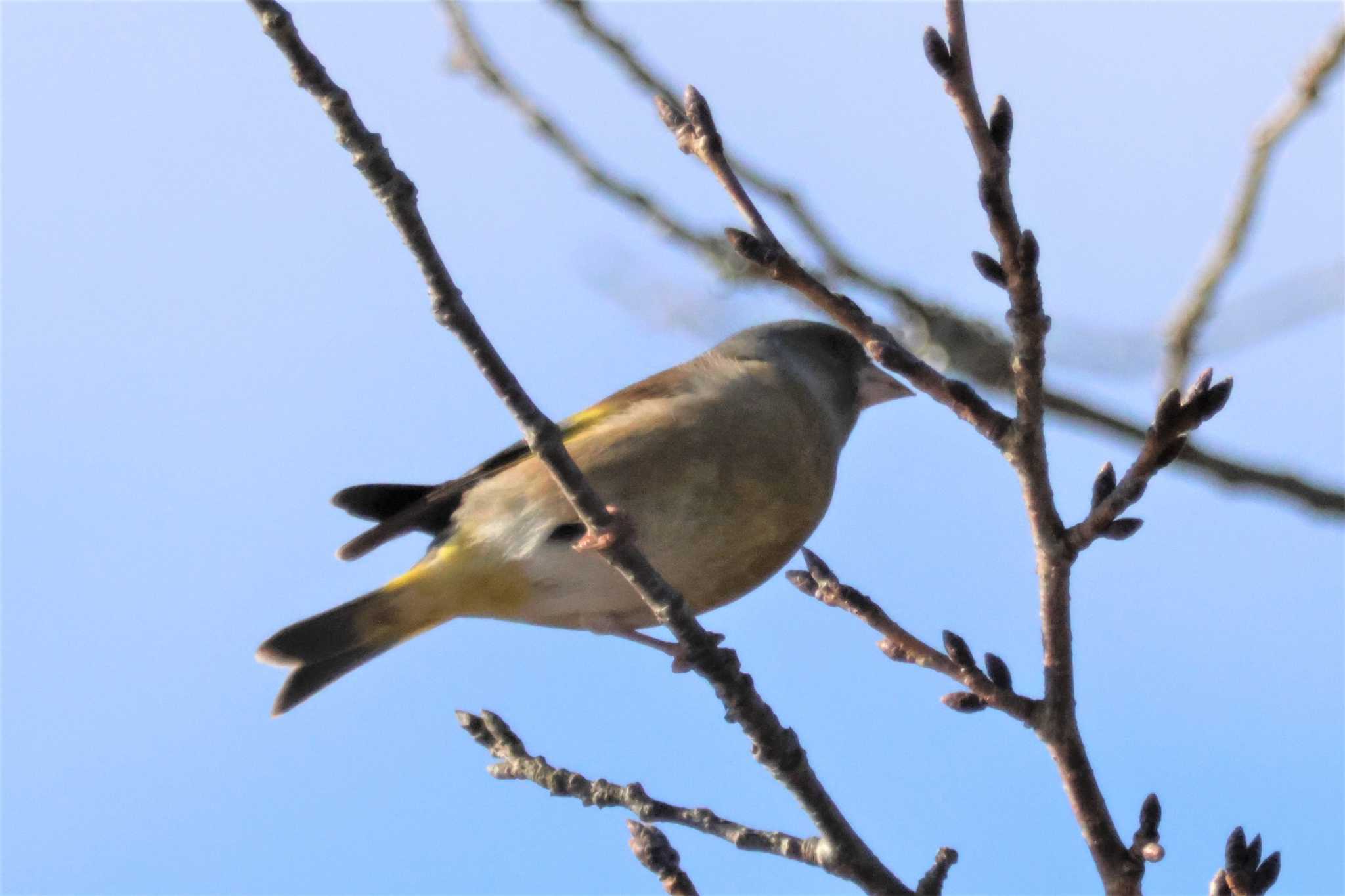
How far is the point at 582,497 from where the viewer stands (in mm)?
2805

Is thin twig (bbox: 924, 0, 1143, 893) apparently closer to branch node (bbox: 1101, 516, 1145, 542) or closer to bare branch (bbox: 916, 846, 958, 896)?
branch node (bbox: 1101, 516, 1145, 542)

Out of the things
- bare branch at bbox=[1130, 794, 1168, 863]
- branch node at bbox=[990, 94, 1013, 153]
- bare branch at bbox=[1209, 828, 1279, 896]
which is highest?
branch node at bbox=[990, 94, 1013, 153]

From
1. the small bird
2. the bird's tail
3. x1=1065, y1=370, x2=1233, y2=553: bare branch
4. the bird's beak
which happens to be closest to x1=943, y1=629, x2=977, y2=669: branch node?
x1=1065, y1=370, x2=1233, y2=553: bare branch

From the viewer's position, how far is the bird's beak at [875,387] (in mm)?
5914

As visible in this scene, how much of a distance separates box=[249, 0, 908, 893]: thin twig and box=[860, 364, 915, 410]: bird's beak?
290 cm

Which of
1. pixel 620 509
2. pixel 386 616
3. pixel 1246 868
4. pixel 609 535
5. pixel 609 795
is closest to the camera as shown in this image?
pixel 1246 868

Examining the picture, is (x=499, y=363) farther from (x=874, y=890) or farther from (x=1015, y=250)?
(x=874, y=890)

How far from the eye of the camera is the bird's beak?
5.91m

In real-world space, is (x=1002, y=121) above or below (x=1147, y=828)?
above

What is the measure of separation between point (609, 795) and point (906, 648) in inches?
43.8

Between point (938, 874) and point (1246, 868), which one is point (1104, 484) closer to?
point (1246, 868)

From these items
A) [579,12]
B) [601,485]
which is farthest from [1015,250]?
[601,485]

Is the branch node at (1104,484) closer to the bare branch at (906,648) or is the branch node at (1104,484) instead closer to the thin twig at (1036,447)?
the thin twig at (1036,447)

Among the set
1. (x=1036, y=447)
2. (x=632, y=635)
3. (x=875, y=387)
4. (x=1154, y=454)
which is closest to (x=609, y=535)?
(x=1036, y=447)
